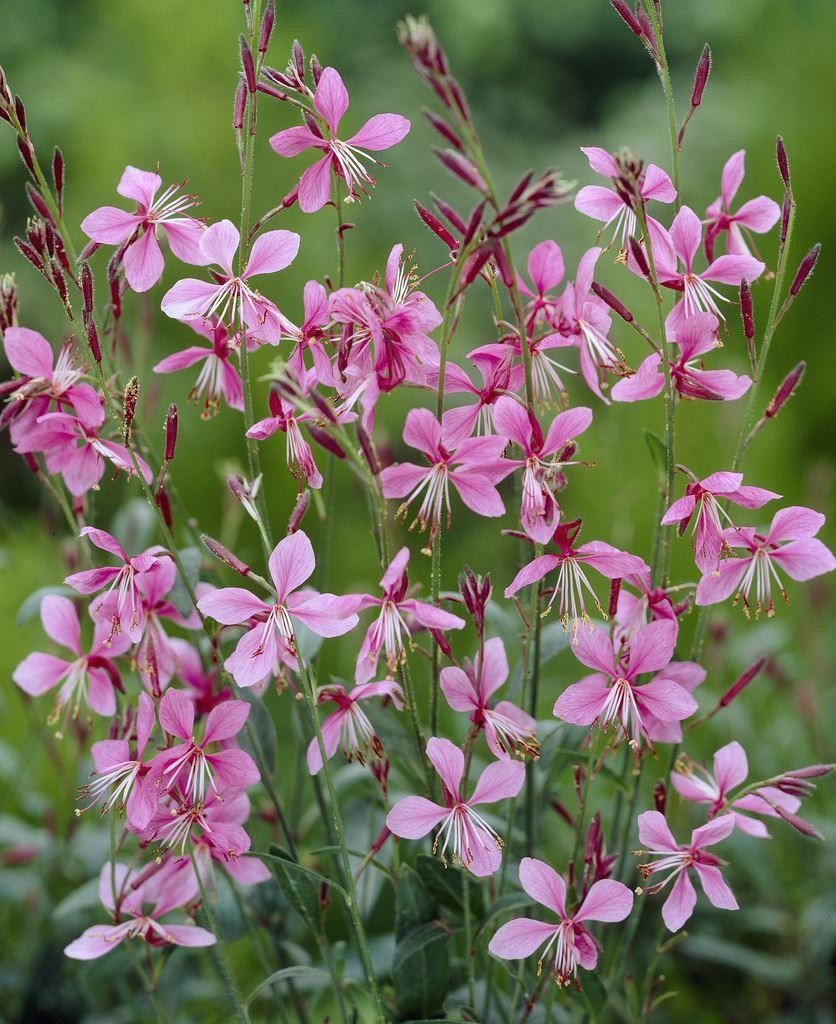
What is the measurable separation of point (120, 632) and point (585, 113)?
407 cm

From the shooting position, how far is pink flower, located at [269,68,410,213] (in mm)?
635

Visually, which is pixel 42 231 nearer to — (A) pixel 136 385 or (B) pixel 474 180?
(A) pixel 136 385

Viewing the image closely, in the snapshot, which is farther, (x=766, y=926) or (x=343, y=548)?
(x=343, y=548)

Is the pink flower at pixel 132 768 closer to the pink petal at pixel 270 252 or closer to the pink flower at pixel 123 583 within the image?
the pink flower at pixel 123 583

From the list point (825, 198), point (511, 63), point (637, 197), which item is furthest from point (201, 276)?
point (511, 63)

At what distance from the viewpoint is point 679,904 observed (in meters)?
0.63

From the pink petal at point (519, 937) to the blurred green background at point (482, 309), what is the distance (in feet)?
1.12

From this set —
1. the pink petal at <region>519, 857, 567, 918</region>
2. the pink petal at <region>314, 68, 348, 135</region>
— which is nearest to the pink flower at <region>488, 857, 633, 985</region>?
the pink petal at <region>519, 857, 567, 918</region>

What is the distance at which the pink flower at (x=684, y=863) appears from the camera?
616mm

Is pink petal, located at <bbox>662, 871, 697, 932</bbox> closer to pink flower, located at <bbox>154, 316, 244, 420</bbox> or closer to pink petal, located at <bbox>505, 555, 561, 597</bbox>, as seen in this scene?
pink petal, located at <bbox>505, 555, 561, 597</bbox>

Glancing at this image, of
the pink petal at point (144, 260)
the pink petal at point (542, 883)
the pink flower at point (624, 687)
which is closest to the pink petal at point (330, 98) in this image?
the pink petal at point (144, 260)

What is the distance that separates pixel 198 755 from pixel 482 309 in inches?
107

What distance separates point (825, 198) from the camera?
2.37 m

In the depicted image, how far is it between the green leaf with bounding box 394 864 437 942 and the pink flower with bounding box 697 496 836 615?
0.26 metres
